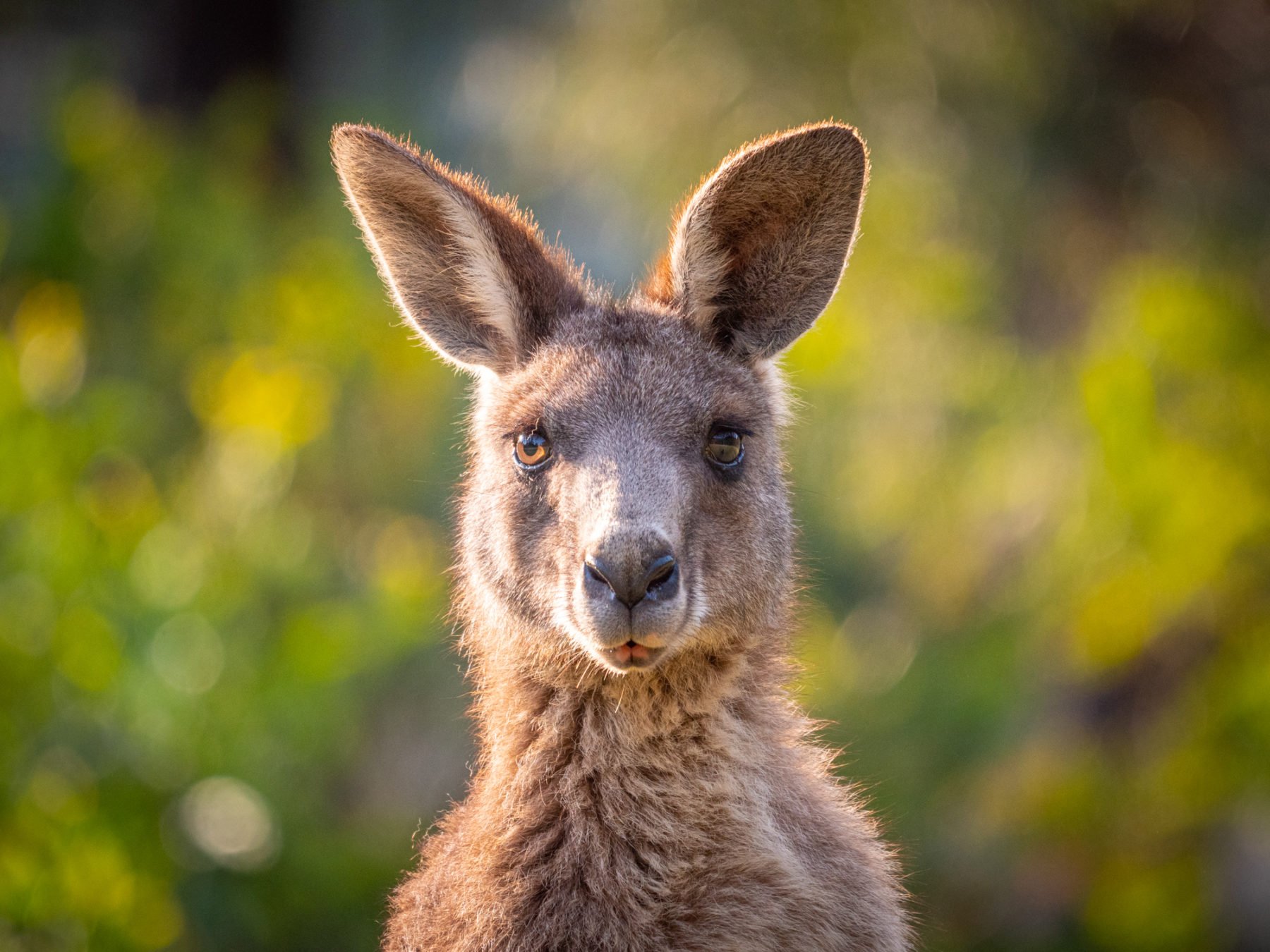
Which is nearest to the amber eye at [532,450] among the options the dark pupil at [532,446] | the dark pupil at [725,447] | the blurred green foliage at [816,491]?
the dark pupil at [532,446]

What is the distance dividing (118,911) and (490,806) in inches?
142

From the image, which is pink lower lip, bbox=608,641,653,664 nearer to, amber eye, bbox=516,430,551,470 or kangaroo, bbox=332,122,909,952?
kangaroo, bbox=332,122,909,952

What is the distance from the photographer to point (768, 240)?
13.9 ft

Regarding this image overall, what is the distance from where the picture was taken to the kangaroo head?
11.9ft

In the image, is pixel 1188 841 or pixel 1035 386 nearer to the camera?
pixel 1188 841

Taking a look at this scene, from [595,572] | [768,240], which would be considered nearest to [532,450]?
[595,572]

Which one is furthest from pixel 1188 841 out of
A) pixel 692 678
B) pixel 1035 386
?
pixel 692 678

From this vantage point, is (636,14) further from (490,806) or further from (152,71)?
(490,806)

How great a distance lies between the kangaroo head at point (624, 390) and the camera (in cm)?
362

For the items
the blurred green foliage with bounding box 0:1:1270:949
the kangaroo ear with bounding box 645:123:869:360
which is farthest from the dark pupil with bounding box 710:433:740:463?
the blurred green foliage with bounding box 0:1:1270:949

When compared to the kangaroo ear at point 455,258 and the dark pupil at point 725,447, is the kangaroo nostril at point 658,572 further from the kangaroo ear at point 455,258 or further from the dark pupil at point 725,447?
the kangaroo ear at point 455,258

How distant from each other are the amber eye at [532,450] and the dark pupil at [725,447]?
0.47 metres

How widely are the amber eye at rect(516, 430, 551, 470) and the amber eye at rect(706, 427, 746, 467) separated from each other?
1.53ft

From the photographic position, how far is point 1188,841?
26.9 feet
